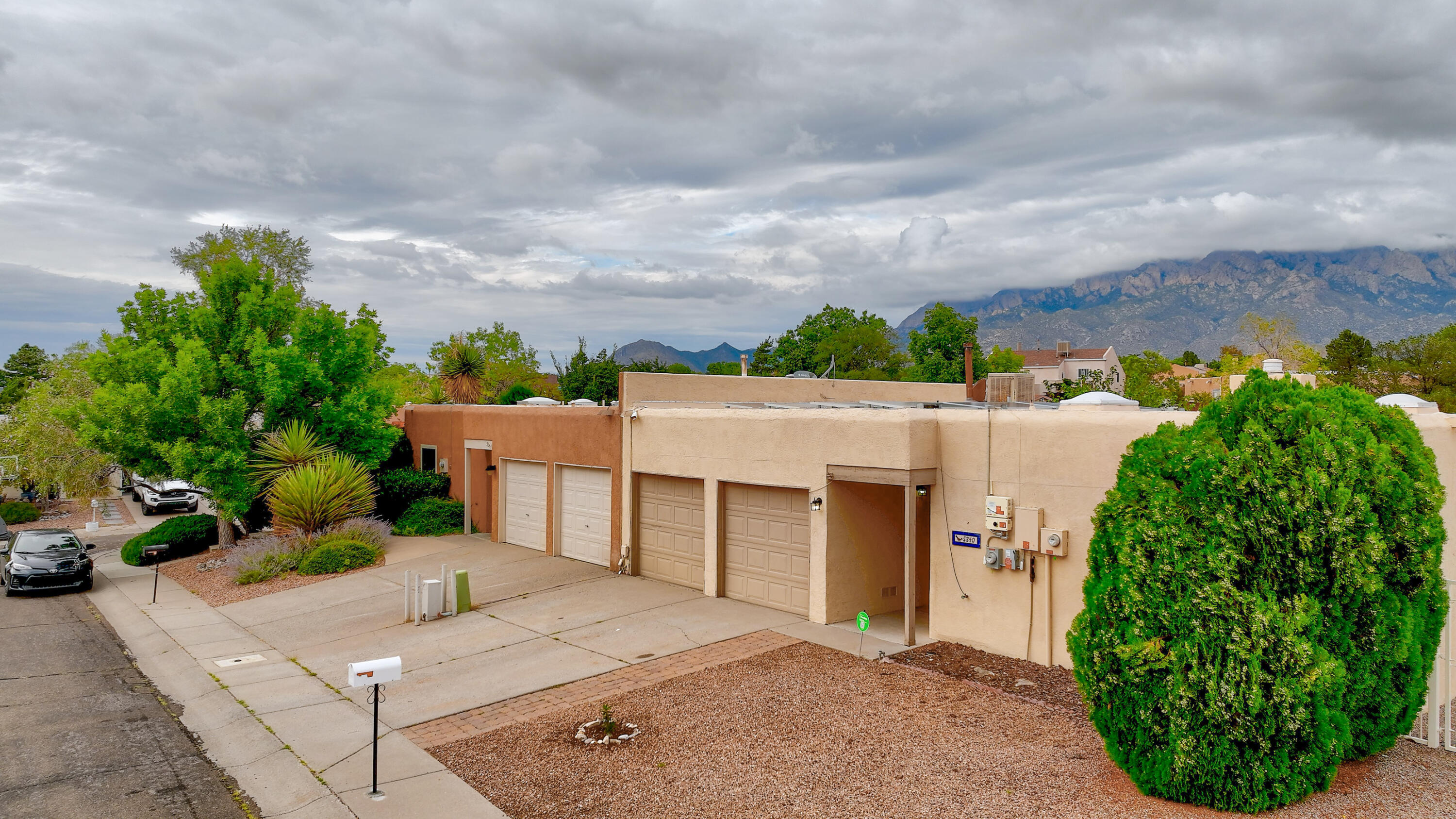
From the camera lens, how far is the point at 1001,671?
10.2m

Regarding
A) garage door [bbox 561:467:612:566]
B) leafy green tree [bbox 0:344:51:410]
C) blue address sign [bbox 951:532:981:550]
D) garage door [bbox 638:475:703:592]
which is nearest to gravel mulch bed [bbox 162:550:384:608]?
garage door [bbox 561:467:612:566]

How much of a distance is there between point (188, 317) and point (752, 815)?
71.3 feet

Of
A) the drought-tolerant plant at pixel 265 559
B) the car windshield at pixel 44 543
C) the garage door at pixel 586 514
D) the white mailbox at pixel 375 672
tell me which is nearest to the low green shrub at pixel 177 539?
the car windshield at pixel 44 543

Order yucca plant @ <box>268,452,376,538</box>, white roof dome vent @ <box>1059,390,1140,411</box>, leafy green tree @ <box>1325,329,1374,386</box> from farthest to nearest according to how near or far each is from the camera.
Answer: leafy green tree @ <box>1325,329,1374,386</box> → yucca plant @ <box>268,452,376,538</box> → white roof dome vent @ <box>1059,390,1140,411</box>

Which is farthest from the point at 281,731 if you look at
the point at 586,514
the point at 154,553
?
the point at 154,553

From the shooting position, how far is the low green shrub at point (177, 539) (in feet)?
69.4

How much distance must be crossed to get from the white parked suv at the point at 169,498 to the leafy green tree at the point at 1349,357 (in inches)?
2279

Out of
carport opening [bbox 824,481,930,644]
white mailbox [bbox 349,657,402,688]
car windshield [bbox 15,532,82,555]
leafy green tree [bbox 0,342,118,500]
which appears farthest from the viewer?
leafy green tree [bbox 0,342,118,500]

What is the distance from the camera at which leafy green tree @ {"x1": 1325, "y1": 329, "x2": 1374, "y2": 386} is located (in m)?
49.6

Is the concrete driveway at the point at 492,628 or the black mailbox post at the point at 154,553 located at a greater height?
the concrete driveway at the point at 492,628

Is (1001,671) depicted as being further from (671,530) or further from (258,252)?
(258,252)

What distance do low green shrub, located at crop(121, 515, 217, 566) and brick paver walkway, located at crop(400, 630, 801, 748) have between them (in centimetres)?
1606

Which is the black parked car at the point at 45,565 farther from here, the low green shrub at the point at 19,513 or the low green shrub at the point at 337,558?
the low green shrub at the point at 19,513

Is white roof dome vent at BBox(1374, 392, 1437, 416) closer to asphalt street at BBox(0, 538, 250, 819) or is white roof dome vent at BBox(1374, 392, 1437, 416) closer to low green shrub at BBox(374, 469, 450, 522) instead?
asphalt street at BBox(0, 538, 250, 819)
